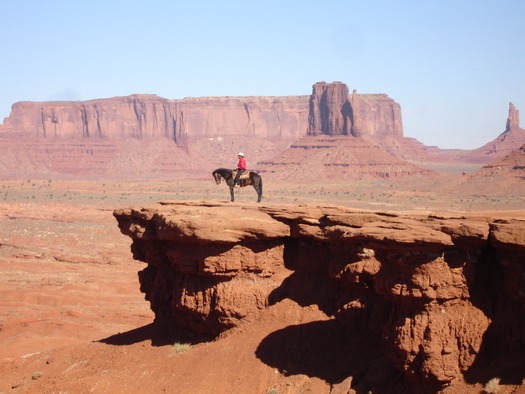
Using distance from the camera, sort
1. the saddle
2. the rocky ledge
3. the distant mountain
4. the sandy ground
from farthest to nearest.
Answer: the distant mountain, the saddle, the sandy ground, the rocky ledge

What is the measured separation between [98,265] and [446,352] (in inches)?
1213

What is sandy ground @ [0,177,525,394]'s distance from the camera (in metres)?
13.6

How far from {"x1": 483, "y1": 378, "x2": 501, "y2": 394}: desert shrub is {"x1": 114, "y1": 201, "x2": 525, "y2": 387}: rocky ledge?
13 cm

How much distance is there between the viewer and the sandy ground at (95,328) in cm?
1359

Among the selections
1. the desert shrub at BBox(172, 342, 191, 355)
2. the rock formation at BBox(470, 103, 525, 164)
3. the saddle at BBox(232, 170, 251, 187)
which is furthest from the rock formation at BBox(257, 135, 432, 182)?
the desert shrub at BBox(172, 342, 191, 355)

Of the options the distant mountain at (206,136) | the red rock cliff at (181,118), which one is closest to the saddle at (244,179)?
the distant mountain at (206,136)

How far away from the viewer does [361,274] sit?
12.8 metres

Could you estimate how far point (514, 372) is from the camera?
10203 millimetres

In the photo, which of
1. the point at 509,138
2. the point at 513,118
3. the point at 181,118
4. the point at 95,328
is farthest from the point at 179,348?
the point at 513,118

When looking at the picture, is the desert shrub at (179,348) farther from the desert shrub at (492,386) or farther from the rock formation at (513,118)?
the rock formation at (513,118)

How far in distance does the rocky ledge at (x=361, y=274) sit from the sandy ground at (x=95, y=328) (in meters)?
0.51

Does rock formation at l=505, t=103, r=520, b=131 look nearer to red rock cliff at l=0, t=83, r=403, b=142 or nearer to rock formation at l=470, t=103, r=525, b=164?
rock formation at l=470, t=103, r=525, b=164

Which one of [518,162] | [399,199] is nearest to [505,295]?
[399,199]

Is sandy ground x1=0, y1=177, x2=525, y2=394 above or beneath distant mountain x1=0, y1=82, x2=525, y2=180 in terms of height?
beneath
